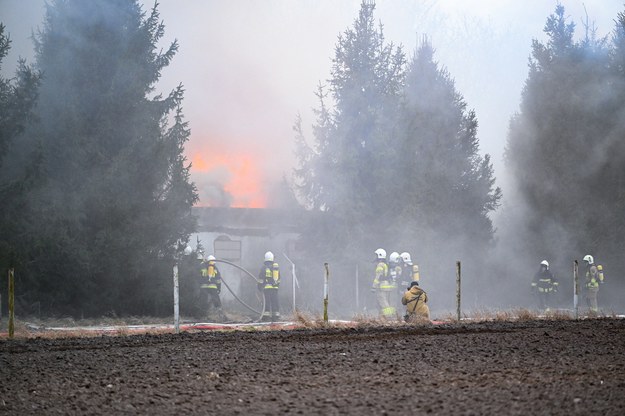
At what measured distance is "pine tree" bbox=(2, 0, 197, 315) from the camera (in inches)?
867

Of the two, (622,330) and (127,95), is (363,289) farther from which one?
(622,330)

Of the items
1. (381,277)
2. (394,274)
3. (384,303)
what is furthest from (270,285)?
(394,274)

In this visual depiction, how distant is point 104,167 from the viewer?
23469 mm

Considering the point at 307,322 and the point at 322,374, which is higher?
the point at 307,322

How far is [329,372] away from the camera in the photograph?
363 inches

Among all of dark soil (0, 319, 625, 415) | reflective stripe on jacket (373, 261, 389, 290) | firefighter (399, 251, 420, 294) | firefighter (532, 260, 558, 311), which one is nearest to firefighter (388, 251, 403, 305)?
firefighter (399, 251, 420, 294)

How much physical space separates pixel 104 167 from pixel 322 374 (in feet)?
52.1

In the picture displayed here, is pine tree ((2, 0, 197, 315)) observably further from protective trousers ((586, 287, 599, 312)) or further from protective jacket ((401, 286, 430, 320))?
protective trousers ((586, 287, 599, 312))

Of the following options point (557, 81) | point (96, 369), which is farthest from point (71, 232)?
point (557, 81)

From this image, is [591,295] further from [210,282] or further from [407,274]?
[210,282]

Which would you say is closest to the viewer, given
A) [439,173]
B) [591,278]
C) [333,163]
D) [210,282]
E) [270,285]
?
[270,285]

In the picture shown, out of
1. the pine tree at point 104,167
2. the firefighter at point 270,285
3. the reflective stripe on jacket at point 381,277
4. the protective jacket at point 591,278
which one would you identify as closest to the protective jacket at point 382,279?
the reflective stripe on jacket at point 381,277

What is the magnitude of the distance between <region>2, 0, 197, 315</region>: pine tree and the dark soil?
28.4 feet

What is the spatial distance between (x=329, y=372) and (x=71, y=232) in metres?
14.4
